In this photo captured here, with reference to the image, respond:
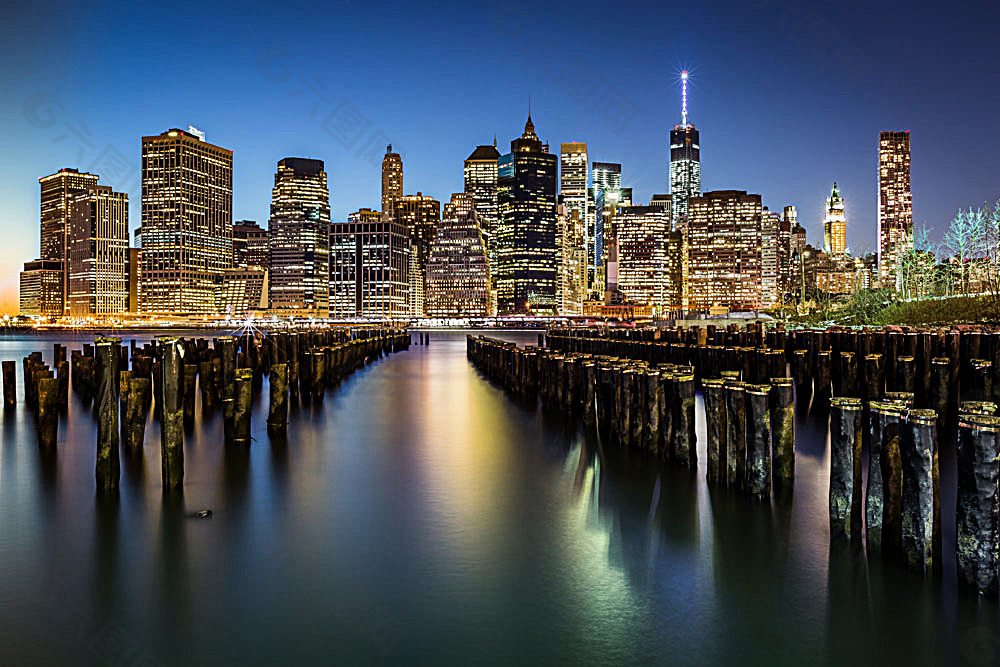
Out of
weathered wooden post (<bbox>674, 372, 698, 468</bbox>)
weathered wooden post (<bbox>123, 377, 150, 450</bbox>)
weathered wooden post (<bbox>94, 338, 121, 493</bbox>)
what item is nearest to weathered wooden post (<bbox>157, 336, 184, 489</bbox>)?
weathered wooden post (<bbox>94, 338, 121, 493</bbox>)

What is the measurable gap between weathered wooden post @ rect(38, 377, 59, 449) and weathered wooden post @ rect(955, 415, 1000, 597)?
13.0 meters

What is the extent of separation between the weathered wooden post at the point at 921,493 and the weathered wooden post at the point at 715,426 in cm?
246

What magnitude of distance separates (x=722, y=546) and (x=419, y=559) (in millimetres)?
3122

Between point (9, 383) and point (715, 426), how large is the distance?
19.4 meters

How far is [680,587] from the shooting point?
5664 millimetres

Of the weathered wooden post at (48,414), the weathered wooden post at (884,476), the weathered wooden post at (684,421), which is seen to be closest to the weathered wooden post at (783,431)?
the weathered wooden post at (684,421)

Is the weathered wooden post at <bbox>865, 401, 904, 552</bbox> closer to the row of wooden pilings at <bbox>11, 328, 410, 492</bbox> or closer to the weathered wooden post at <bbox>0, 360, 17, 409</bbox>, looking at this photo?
the row of wooden pilings at <bbox>11, 328, 410, 492</bbox>

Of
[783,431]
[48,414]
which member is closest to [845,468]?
[783,431]

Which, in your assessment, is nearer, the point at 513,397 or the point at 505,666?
the point at 505,666

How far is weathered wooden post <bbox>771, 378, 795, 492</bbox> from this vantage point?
302 inches

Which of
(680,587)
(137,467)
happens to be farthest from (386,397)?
(680,587)

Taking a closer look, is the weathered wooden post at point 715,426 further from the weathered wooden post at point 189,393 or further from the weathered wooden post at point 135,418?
the weathered wooden post at point 189,393

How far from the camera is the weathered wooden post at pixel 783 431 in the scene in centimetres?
767

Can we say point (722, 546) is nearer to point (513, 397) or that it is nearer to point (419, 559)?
point (419, 559)
